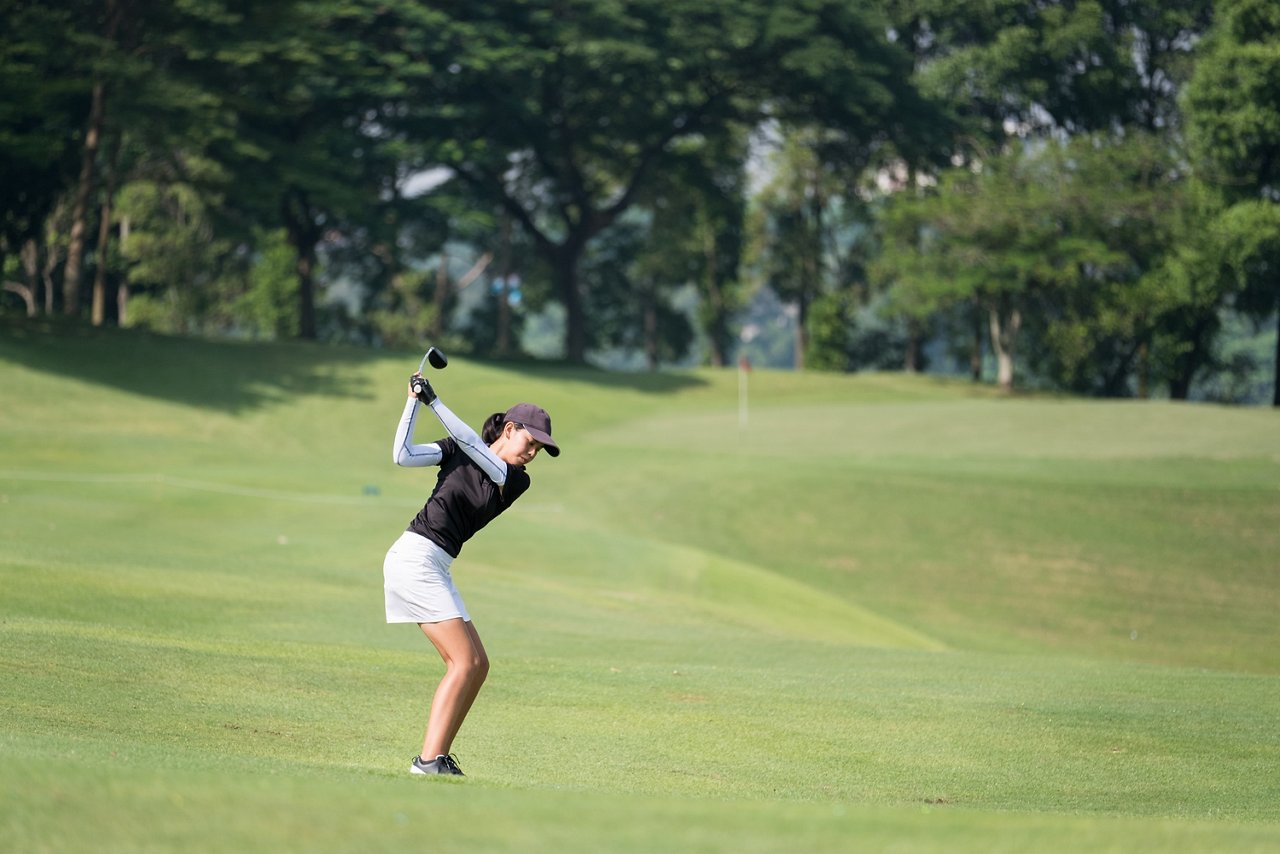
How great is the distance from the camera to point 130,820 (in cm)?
687

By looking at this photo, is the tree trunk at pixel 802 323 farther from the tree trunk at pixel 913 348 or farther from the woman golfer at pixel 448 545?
the woman golfer at pixel 448 545

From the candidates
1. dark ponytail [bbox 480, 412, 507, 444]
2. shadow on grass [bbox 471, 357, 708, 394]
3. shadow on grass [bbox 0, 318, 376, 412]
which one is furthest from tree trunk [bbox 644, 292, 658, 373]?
dark ponytail [bbox 480, 412, 507, 444]

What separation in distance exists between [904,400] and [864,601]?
124 ft

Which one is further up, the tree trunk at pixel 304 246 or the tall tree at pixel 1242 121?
the tall tree at pixel 1242 121

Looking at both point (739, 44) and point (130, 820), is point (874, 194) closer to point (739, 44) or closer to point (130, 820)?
point (739, 44)

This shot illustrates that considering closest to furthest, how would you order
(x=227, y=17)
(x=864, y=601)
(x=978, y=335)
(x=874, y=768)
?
(x=874, y=768), (x=864, y=601), (x=227, y=17), (x=978, y=335)

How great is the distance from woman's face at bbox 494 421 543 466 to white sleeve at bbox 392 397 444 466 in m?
0.39

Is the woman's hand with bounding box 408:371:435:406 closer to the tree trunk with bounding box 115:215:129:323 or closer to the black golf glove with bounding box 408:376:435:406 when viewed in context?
the black golf glove with bounding box 408:376:435:406

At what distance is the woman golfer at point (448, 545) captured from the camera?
9867 millimetres

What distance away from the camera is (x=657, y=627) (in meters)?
21.3

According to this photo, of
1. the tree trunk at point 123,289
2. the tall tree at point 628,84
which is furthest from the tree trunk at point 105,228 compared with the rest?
the tree trunk at point 123,289

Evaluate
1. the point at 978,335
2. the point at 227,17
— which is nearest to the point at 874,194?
the point at 978,335

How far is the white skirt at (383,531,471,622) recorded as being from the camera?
9938 mm

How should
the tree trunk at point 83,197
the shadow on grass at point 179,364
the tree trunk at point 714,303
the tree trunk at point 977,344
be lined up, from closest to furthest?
the shadow on grass at point 179,364 → the tree trunk at point 83,197 → the tree trunk at point 977,344 → the tree trunk at point 714,303
